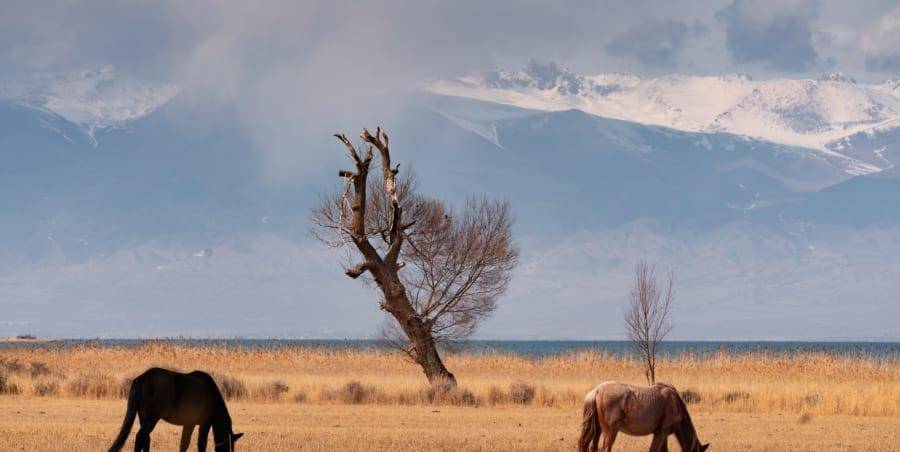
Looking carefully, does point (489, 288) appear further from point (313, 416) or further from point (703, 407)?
point (313, 416)

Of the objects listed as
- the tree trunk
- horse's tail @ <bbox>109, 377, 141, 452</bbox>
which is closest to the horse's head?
horse's tail @ <bbox>109, 377, 141, 452</bbox>

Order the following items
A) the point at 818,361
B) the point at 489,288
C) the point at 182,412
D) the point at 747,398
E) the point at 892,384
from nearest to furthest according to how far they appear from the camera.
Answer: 1. the point at 182,412
2. the point at 747,398
3. the point at 892,384
4. the point at 489,288
5. the point at 818,361

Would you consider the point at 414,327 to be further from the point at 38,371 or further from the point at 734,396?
the point at 38,371

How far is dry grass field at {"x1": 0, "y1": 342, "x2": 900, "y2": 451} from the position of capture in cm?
2730

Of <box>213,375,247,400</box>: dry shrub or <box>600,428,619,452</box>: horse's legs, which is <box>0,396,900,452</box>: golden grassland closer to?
<box>213,375,247,400</box>: dry shrub

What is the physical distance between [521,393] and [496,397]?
2.70 feet

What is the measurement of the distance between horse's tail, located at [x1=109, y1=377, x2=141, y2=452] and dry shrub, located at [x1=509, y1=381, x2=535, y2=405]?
21696 millimetres

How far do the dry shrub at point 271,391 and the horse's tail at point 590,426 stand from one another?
2142 cm

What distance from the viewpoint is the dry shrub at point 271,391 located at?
1615 inches

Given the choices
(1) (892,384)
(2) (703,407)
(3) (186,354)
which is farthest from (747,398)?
(3) (186,354)

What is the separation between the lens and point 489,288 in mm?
47531

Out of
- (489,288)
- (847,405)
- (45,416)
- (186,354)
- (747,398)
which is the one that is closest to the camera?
(45,416)

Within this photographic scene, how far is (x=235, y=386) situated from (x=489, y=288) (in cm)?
1097

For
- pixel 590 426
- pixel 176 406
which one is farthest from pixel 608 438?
pixel 176 406
